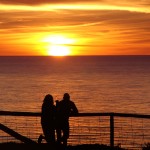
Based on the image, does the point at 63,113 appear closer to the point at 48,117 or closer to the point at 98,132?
the point at 48,117

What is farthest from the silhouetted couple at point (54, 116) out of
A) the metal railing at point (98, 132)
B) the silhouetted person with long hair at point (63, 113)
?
the metal railing at point (98, 132)

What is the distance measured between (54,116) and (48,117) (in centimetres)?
31

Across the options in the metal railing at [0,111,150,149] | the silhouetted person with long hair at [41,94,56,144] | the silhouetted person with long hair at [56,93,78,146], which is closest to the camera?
the silhouetted person with long hair at [41,94,56,144]

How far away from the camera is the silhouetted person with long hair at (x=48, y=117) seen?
485 inches

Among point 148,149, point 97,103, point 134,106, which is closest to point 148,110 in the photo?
point 134,106

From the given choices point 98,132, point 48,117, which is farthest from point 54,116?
point 98,132

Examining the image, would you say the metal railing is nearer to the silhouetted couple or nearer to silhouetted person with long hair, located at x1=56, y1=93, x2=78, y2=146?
the silhouetted couple

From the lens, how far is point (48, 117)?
12.4m

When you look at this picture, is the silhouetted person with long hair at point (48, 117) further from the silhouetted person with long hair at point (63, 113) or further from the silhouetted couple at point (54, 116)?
the silhouetted person with long hair at point (63, 113)

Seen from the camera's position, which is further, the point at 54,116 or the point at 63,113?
the point at 63,113

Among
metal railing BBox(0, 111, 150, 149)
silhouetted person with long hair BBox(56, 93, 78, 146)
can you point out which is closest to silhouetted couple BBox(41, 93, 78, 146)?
silhouetted person with long hair BBox(56, 93, 78, 146)

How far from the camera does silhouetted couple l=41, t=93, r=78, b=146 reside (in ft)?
40.5

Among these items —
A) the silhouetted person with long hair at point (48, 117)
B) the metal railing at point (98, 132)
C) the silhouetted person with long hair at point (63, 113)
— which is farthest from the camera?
the metal railing at point (98, 132)

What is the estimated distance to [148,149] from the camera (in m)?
13.6
